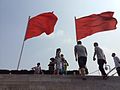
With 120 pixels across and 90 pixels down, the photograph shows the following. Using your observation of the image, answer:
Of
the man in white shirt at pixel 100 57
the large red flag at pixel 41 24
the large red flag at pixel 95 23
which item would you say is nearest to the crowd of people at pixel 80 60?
the man in white shirt at pixel 100 57

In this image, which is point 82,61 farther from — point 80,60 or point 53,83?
point 53,83

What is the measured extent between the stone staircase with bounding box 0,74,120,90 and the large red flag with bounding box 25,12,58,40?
6.10m

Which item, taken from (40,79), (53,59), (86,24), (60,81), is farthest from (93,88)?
(86,24)

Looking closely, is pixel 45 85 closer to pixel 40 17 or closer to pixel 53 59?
pixel 53 59

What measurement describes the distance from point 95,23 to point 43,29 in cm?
325

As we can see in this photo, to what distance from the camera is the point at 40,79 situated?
41.9 ft

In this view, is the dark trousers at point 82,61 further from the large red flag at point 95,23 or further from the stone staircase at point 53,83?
the large red flag at point 95,23

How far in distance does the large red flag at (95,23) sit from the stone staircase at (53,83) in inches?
167

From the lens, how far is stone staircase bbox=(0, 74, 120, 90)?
11.7 meters

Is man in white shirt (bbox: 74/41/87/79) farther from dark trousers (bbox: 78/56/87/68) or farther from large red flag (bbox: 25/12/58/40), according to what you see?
large red flag (bbox: 25/12/58/40)

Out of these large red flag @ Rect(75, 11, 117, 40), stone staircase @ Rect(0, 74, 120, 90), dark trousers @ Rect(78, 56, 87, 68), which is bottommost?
stone staircase @ Rect(0, 74, 120, 90)

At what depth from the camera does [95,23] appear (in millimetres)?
17938

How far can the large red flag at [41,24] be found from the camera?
62.0 ft

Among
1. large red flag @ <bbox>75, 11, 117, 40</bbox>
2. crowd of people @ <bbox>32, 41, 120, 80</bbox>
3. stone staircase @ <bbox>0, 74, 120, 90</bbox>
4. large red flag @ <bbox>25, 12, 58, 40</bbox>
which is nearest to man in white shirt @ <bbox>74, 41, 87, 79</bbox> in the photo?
crowd of people @ <bbox>32, 41, 120, 80</bbox>
